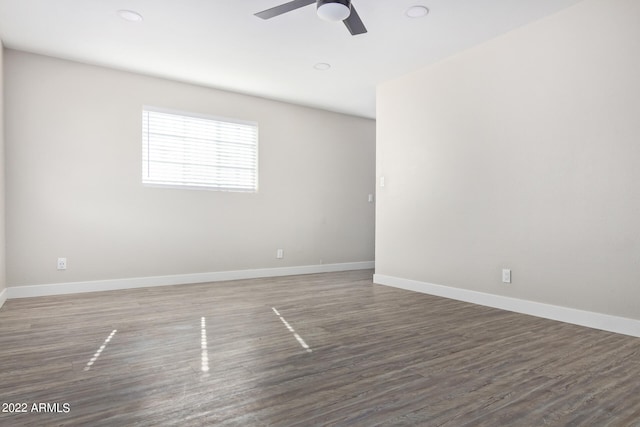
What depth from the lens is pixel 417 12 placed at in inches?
122

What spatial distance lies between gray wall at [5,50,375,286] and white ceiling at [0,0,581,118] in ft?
1.12

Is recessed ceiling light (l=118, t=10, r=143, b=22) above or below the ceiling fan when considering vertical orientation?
above

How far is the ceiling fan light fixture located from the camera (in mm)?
2527

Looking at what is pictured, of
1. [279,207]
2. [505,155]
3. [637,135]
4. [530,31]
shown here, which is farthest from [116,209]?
[637,135]

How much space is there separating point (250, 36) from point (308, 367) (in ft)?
9.60

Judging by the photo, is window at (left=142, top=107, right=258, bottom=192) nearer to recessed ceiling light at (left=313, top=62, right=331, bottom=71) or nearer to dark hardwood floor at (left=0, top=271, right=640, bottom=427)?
recessed ceiling light at (left=313, top=62, right=331, bottom=71)

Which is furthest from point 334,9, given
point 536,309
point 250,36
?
point 536,309

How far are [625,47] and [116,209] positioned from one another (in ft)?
16.1

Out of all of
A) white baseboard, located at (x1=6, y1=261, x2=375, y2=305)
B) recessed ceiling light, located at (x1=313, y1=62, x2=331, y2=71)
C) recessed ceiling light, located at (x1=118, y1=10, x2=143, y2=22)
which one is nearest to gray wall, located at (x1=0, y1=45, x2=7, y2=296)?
white baseboard, located at (x1=6, y1=261, x2=375, y2=305)

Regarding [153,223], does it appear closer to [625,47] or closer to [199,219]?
[199,219]

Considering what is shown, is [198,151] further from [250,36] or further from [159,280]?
[250,36]

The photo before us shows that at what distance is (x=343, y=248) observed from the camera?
6172 millimetres

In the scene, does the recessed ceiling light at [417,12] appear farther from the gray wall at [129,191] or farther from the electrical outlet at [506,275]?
the gray wall at [129,191]

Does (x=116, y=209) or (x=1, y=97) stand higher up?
(x=1, y=97)
